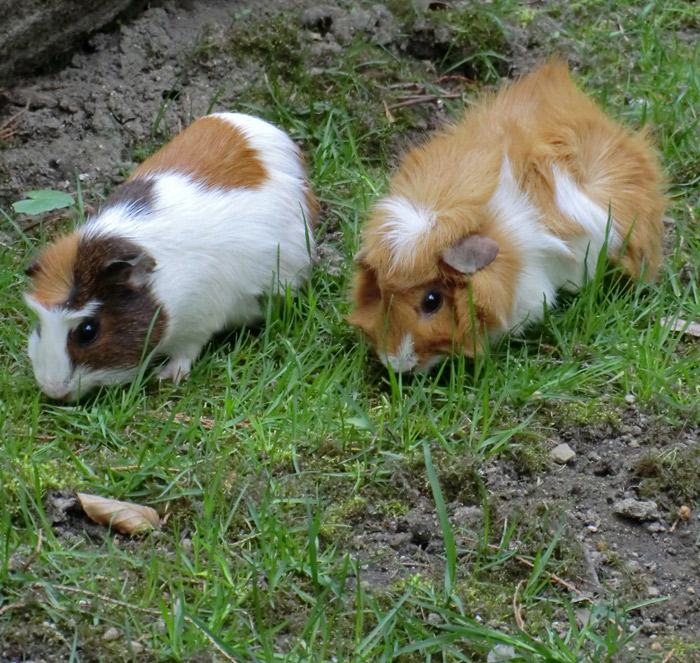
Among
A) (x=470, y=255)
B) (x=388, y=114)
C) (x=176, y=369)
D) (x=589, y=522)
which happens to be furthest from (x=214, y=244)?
(x=589, y=522)

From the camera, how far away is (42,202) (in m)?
3.74

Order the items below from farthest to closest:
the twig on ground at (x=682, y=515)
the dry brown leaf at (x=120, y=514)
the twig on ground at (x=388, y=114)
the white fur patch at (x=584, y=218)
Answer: the twig on ground at (x=388, y=114) → the white fur patch at (x=584, y=218) → the twig on ground at (x=682, y=515) → the dry brown leaf at (x=120, y=514)

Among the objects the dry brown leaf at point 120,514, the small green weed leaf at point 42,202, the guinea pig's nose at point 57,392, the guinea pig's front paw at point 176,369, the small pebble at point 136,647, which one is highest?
the small green weed leaf at point 42,202

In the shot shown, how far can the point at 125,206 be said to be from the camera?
3352 mm

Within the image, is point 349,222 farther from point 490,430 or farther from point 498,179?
point 490,430

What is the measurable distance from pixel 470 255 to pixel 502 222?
9.9 inches

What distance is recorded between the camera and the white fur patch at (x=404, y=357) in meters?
3.13

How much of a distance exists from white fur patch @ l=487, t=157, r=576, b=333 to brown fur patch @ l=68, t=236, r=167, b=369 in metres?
1.18

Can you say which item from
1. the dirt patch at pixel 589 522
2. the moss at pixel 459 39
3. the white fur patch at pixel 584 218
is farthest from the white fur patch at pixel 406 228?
the moss at pixel 459 39

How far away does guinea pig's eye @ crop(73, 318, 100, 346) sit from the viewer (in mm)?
3098

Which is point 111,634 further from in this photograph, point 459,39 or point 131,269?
point 459,39

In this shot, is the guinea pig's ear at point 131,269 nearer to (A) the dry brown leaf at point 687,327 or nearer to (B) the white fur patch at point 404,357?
(B) the white fur patch at point 404,357

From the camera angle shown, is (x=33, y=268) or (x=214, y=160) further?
(x=214, y=160)

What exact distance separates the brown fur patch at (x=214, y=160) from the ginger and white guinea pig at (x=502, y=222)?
519 mm
